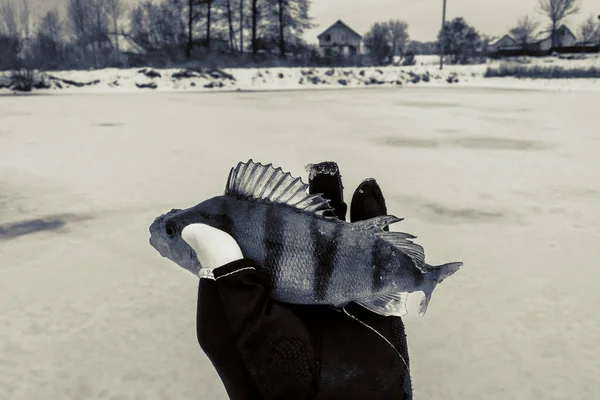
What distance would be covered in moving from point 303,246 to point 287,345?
0.28m

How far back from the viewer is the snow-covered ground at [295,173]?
8.19 feet

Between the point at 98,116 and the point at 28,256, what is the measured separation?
9455 mm

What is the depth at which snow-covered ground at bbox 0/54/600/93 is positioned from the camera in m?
→ 23.8

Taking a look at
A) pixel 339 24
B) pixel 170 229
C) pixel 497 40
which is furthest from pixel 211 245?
pixel 497 40

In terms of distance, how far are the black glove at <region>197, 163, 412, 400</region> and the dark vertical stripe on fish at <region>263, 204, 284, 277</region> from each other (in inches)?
1.7

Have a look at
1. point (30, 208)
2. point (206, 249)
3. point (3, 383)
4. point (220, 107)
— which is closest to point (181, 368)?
point (3, 383)

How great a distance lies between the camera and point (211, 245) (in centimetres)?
121

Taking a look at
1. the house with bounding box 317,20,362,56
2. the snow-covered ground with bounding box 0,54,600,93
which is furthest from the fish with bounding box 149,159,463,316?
the house with bounding box 317,20,362,56

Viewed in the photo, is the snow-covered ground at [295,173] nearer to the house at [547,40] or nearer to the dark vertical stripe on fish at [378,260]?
the dark vertical stripe on fish at [378,260]

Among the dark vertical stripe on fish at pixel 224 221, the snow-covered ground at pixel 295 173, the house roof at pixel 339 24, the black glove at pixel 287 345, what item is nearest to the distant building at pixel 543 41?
the house roof at pixel 339 24

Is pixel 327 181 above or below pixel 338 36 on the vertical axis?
below

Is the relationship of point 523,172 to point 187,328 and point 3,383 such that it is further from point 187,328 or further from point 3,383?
point 3,383

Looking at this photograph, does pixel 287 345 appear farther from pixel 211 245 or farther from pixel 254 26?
pixel 254 26

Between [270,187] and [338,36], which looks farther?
[338,36]
